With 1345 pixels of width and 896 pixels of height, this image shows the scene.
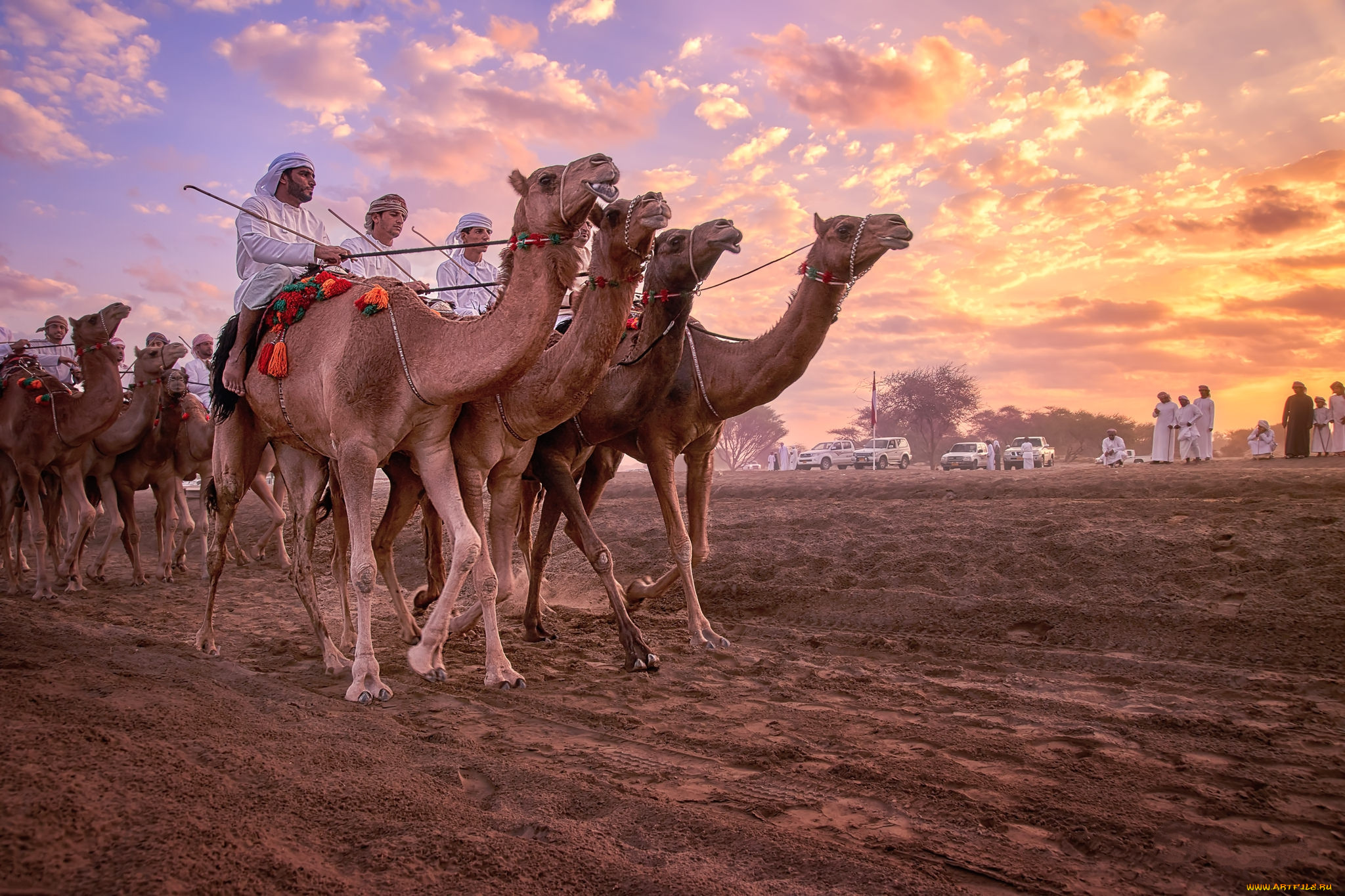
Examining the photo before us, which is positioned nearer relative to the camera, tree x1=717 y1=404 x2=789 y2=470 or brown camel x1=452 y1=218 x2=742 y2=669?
brown camel x1=452 y1=218 x2=742 y2=669

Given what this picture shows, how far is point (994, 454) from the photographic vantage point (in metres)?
42.1

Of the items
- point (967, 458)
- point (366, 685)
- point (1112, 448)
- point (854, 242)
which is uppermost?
point (854, 242)

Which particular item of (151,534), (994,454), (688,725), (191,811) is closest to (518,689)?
(688,725)

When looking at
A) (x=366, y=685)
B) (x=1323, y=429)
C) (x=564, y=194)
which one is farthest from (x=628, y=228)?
(x=1323, y=429)

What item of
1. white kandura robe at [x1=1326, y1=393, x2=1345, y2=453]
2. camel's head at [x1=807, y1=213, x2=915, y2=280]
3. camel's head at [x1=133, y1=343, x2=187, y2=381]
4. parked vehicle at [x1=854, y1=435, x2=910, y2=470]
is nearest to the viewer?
camel's head at [x1=807, y1=213, x2=915, y2=280]

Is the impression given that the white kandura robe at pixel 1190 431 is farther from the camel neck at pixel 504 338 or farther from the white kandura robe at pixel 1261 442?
the camel neck at pixel 504 338

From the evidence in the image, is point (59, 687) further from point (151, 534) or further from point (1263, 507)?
point (151, 534)

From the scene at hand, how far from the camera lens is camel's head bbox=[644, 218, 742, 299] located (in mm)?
6586

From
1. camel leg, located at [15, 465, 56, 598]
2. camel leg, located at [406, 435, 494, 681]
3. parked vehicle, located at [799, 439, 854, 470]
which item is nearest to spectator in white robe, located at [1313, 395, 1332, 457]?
parked vehicle, located at [799, 439, 854, 470]

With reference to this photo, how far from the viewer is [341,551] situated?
728 centimetres

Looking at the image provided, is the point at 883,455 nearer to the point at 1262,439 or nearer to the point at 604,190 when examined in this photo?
the point at 1262,439

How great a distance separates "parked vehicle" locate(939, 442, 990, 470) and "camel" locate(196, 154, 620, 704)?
3629 centimetres

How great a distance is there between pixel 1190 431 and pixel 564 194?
25213 mm

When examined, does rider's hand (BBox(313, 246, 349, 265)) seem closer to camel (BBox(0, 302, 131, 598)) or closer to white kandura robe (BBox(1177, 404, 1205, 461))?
camel (BBox(0, 302, 131, 598))
